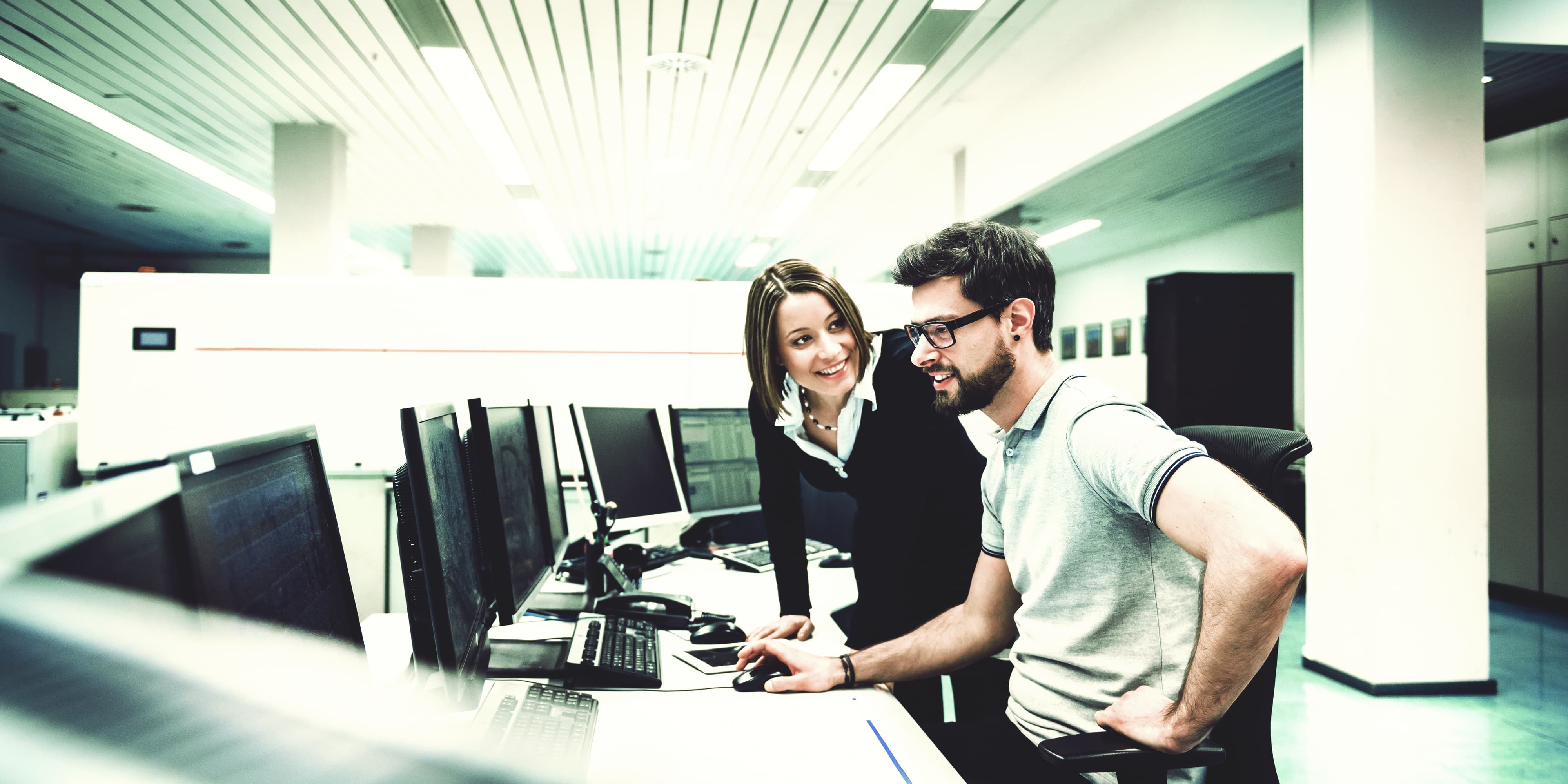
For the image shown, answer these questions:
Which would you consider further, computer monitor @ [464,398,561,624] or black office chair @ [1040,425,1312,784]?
computer monitor @ [464,398,561,624]

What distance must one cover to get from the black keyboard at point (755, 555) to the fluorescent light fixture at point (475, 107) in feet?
11.7

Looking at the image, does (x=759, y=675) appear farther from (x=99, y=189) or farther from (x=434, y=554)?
(x=99, y=189)

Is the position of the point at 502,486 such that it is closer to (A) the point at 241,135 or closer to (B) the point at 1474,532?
(B) the point at 1474,532

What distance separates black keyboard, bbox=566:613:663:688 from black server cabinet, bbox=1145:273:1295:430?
15.0 feet

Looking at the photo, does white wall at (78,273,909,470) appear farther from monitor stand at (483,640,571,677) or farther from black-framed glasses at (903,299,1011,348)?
black-framed glasses at (903,299,1011,348)

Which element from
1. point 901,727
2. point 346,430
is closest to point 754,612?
point 901,727

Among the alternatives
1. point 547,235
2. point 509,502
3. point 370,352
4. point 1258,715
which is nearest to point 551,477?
point 509,502

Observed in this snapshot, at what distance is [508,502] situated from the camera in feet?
4.36

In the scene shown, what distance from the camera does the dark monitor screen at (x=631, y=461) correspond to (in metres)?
1.96

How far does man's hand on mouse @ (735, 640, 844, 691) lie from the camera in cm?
127

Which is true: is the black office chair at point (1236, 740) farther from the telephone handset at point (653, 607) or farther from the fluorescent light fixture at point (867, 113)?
the fluorescent light fixture at point (867, 113)

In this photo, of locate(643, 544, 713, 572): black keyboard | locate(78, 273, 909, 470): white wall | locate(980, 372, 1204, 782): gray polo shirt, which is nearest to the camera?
locate(980, 372, 1204, 782): gray polo shirt

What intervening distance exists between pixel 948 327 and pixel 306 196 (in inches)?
241

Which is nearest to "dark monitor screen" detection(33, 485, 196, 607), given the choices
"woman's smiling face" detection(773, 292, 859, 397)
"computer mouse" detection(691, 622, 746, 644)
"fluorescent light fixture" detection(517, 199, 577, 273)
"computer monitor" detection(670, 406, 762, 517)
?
"computer mouse" detection(691, 622, 746, 644)
